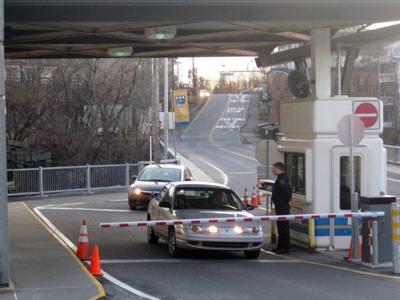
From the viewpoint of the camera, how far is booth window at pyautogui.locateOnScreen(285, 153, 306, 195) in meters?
15.5

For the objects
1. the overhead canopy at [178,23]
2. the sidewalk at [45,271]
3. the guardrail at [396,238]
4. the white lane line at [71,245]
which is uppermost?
the overhead canopy at [178,23]

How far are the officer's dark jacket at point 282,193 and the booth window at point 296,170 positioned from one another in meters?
1.23

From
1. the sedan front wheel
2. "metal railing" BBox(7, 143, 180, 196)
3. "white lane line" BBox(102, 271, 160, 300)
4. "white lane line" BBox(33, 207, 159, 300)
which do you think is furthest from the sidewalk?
"metal railing" BBox(7, 143, 180, 196)

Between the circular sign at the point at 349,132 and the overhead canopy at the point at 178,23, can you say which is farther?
the circular sign at the point at 349,132

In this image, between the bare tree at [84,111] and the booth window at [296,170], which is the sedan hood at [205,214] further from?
the bare tree at [84,111]

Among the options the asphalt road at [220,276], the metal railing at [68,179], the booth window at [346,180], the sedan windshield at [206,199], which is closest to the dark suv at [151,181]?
the asphalt road at [220,276]

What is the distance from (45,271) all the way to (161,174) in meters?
13.4

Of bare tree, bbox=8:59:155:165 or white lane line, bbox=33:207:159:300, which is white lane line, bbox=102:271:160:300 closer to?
white lane line, bbox=33:207:159:300

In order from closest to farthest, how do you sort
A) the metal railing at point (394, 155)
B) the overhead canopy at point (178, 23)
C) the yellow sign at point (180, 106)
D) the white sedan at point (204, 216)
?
the overhead canopy at point (178, 23) → the white sedan at point (204, 216) → the metal railing at point (394, 155) → the yellow sign at point (180, 106)

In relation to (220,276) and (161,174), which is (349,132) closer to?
(220,276)

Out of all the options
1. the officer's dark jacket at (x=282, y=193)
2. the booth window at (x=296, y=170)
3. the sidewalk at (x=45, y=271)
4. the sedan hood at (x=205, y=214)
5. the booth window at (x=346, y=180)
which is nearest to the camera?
the sidewalk at (x=45, y=271)

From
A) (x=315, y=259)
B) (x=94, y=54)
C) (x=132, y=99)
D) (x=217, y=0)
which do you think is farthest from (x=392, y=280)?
(x=132, y=99)

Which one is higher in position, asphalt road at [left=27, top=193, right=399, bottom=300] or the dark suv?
the dark suv

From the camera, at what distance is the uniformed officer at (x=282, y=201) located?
14.2 meters
